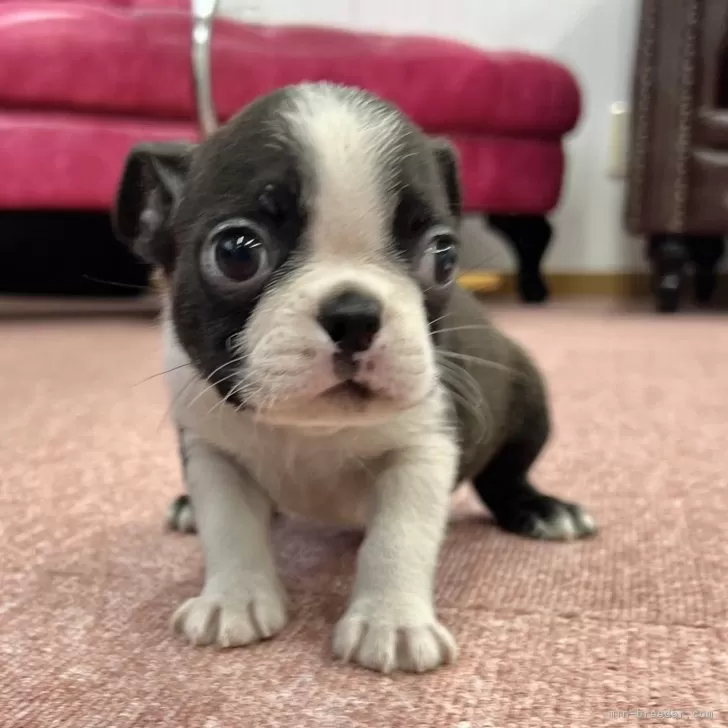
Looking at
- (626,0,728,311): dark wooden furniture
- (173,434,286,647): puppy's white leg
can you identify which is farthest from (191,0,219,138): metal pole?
(173,434,286,647): puppy's white leg

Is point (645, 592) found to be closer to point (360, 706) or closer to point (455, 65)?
point (360, 706)

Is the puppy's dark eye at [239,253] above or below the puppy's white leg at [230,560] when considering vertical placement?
above

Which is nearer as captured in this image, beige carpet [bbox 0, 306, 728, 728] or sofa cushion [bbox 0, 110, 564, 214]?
beige carpet [bbox 0, 306, 728, 728]

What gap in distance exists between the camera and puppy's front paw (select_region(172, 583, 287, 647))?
0.94m

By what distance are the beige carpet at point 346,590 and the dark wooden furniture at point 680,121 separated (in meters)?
1.65

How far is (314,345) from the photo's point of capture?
2.87 feet

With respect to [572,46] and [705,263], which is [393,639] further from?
[572,46]

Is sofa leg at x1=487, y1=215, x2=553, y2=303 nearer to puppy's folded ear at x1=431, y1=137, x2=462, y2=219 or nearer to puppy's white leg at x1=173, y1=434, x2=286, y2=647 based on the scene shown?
puppy's folded ear at x1=431, y1=137, x2=462, y2=219

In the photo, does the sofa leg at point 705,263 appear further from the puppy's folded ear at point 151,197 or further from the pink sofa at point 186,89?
the puppy's folded ear at point 151,197

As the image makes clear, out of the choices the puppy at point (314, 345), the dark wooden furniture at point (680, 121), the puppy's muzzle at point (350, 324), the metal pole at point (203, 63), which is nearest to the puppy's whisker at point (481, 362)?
the puppy at point (314, 345)

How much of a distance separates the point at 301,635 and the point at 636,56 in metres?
3.19

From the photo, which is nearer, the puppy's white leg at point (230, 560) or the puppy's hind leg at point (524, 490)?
the puppy's white leg at point (230, 560)

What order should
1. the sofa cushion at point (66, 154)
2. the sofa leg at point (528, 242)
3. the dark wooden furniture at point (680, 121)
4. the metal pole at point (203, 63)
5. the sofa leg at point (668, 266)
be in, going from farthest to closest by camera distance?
the sofa leg at point (528, 242) < the sofa leg at point (668, 266) < the dark wooden furniture at point (680, 121) < the sofa cushion at point (66, 154) < the metal pole at point (203, 63)

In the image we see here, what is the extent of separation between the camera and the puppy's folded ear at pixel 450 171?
114cm
